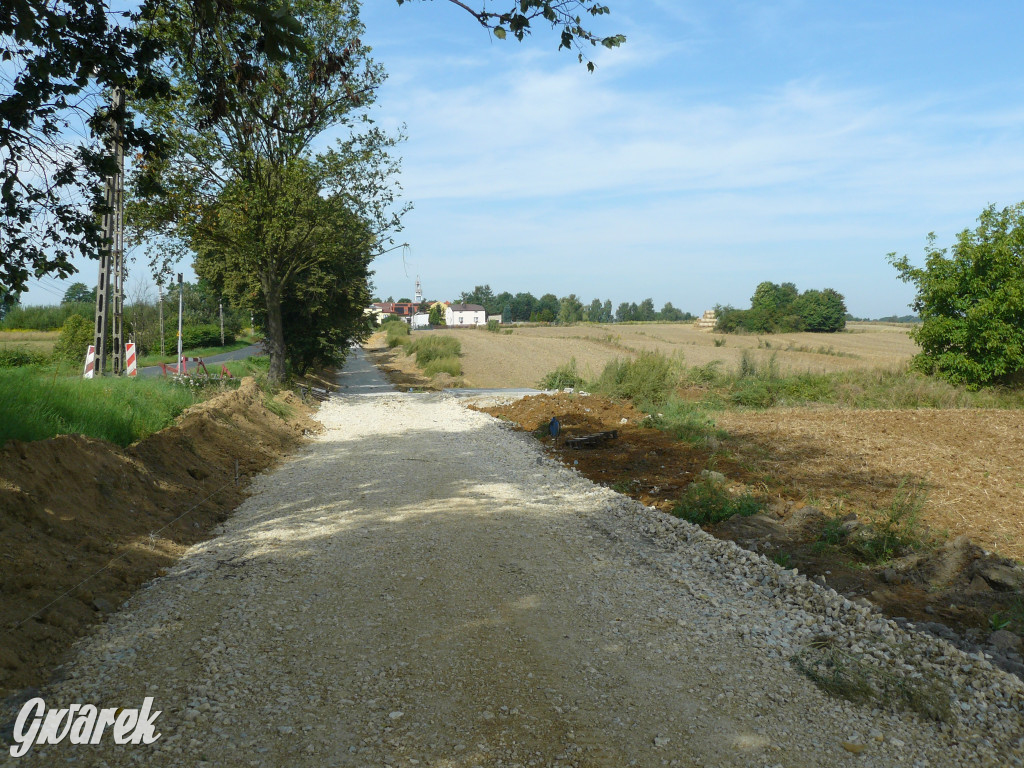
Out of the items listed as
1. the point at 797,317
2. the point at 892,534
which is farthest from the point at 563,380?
the point at 797,317

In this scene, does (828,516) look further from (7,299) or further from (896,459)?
(7,299)

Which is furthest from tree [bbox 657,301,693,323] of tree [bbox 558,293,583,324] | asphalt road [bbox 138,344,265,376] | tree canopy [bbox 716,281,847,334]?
asphalt road [bbox 138,344,265,376]

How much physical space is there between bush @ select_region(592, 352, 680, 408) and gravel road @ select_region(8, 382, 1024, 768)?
494 inches

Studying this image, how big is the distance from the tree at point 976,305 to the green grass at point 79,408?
78.9ft

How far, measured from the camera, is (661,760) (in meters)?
3.21

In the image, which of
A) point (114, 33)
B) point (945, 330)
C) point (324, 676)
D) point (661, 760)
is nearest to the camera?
point (661, 760)

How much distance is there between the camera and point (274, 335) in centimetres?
2275

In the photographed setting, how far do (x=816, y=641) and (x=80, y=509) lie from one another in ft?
20.7

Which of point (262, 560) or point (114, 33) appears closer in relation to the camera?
point (114, 33)

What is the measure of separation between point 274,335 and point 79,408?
14401 mm

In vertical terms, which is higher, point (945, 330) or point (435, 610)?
point (945, 330)

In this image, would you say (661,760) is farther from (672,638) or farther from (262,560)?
(262,560)

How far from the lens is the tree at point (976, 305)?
2194 cm

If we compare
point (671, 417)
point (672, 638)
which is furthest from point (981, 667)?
point (671, 417)
